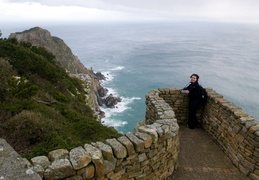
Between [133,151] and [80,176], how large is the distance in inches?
60.6

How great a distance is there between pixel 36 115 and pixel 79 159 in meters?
4.55

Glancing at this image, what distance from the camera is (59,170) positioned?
4.03 meters

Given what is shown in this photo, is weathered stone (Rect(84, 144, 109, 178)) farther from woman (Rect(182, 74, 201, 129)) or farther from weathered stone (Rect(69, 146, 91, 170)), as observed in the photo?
woman (Rect(182, 74, 201, 129))

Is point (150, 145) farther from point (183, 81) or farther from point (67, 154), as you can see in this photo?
point (183, 81)

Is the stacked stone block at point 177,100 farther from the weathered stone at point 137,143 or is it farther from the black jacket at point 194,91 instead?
the weathered stone at point 137,143

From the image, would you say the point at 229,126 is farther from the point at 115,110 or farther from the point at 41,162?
the point at 115,110

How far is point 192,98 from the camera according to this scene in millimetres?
9984

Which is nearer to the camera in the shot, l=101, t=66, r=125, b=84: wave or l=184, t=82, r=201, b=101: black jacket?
l=184, t=82, r=201, b=101: black jacket

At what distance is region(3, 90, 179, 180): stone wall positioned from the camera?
4.19 meters

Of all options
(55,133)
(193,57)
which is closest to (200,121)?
(55,133)

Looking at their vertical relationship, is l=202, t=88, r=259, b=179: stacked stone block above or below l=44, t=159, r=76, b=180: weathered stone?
below

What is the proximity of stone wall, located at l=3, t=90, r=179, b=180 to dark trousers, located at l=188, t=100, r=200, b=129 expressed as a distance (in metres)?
2.69

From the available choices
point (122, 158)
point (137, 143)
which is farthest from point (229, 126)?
point (122, 158)

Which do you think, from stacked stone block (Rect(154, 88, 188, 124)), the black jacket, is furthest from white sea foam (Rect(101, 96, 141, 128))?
the black jacket
